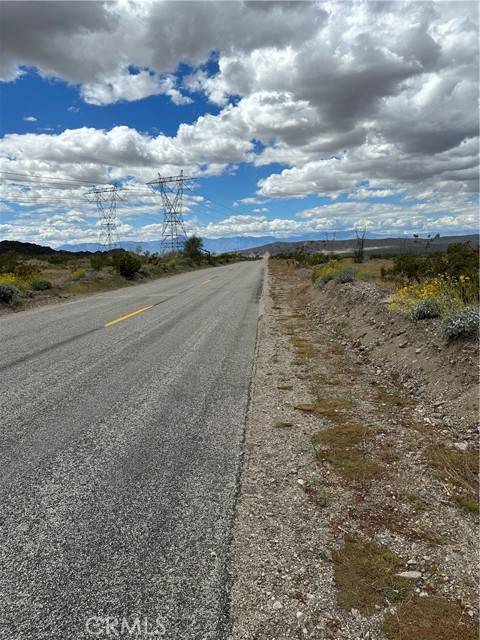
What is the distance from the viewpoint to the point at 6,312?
1377cm

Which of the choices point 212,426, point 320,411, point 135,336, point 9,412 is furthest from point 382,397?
point 135,336

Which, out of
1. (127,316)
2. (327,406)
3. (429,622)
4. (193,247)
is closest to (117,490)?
(429,622)

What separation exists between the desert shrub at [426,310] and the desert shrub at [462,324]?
1052 millimetres

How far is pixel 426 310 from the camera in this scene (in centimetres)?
763

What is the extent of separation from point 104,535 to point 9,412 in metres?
2.60

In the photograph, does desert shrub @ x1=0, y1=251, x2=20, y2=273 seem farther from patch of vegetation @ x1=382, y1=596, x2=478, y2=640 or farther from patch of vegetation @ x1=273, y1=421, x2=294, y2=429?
patch of vegetation @ x1=382, y1=596, x2=478, y2=640

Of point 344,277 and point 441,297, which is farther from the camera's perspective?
point 344,277

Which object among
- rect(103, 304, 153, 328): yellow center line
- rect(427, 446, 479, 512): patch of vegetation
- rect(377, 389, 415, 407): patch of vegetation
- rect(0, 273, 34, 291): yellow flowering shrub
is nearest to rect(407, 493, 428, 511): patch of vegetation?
rect(427, 446, 479, 512): patch of vegetation

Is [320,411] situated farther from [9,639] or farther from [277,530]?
[9,639]

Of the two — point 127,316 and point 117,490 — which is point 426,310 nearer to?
point 117,490

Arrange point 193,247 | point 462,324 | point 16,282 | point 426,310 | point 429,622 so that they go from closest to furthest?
point 429,622, point 462,324, point 426,310, point 16,282, point 193,247

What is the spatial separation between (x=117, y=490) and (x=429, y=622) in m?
2.18

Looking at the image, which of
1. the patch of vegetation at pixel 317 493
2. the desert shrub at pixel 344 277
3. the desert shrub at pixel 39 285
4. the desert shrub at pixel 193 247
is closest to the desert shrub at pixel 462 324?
the patch of vegetation at pixel 317 493

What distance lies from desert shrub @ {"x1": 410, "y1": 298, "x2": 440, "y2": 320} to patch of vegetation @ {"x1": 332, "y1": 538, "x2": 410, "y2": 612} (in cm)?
565
